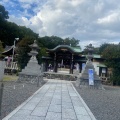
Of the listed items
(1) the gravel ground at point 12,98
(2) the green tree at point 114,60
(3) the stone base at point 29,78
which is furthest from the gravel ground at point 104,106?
(2) the green tree at point 114,60

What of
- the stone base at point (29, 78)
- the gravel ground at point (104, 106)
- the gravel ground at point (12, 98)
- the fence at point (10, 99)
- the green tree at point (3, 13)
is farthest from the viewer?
the green tree at point (3, 13)

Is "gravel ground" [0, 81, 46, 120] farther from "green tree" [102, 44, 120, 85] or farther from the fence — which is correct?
"green tree" [102, 44, 120, 85]

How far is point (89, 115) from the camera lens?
22.3ft

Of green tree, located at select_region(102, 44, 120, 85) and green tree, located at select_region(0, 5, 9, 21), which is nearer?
green tree, located at select_region(102, 44, 120, 85)

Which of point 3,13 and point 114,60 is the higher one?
point 3,13

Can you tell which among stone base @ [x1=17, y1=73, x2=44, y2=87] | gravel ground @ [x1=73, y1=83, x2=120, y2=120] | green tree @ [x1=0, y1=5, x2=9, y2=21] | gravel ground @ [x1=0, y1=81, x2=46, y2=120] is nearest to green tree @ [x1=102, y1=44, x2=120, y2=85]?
stone base @ [x1=17, y1=73, x2=44, y2=87]

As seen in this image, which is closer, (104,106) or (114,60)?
(104,106)

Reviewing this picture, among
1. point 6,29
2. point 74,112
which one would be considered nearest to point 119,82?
point 74,112

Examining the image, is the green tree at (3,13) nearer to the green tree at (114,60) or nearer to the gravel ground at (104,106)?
the green tree at (114,60)

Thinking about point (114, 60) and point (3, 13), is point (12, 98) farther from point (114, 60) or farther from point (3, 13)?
point (3, 13)

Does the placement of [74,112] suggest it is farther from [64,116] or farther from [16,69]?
[16,69]

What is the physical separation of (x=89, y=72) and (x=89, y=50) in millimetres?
2111

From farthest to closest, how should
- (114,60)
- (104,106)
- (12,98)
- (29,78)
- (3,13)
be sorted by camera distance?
(3,13) < (114,60) < (29,78) < (12,98) < (104,106)

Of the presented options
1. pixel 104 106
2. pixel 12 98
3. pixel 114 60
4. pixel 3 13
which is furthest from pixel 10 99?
pixel 3 13
